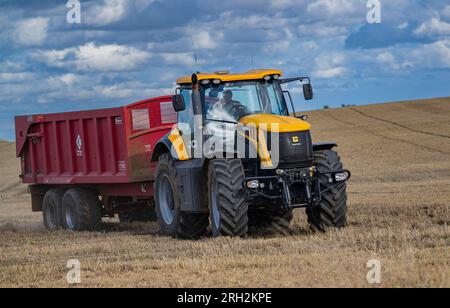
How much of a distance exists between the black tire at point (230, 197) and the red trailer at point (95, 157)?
353 cm

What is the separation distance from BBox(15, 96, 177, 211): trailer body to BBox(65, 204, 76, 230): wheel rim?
0.49 metres

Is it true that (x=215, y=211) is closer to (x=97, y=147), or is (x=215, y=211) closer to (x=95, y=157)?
(x=97, y=147)

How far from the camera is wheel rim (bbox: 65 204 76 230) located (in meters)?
17.6

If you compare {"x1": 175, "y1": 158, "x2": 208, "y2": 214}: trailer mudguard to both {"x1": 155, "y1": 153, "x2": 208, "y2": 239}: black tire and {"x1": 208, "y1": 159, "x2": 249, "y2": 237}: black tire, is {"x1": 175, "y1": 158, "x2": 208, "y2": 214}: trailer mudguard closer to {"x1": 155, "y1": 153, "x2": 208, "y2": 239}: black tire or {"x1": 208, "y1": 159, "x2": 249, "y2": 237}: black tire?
{"x1": 155, "y1": 153, "x2": 208, "y2": 239}: black tire

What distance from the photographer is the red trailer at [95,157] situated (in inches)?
623

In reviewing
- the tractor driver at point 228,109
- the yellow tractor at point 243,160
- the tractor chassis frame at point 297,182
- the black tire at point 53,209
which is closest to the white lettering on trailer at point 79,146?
the black tire at point 53,209

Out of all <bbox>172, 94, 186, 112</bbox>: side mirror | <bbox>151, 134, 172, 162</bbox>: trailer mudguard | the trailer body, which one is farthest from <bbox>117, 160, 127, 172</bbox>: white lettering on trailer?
<bbox>172, 94, 186, 112</bbox>: side mirror

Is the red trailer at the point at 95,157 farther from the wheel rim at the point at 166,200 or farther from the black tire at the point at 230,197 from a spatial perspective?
the black tire at the point at 230,197

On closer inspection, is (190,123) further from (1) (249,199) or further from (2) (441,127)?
(2) (441,127)

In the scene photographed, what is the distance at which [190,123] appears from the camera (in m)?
12.9

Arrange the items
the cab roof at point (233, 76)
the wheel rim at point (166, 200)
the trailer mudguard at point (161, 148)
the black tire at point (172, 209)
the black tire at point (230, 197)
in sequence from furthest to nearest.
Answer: the wheel rim at point (166, 200) < the trailer mudguard at point (161, 148) < the black tire at point (172, 209) < the cab roof at point (233, 76) < the black tire at point (230, 197)

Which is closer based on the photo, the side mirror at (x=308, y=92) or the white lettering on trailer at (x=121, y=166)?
the side mirror at (x=308, y=92)

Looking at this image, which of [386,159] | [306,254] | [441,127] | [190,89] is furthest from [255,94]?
[441,127]

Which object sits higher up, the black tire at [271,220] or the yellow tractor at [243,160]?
the yellow tractor at [243,160]
